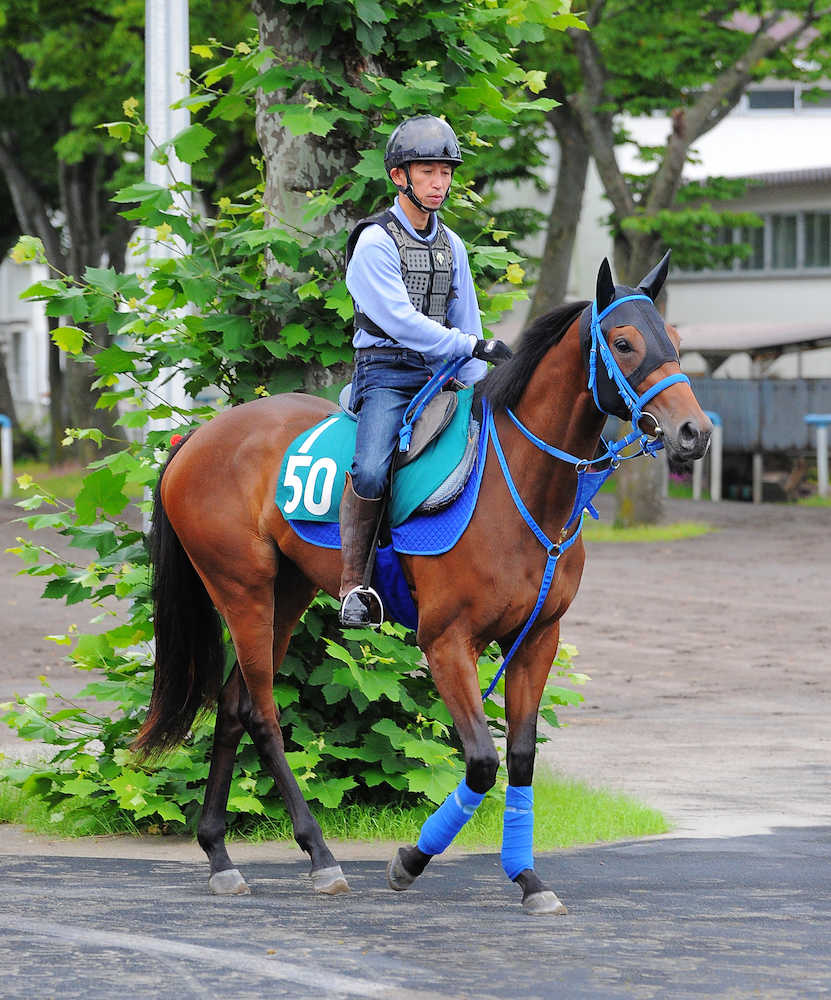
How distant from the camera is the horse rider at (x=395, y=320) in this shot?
6.51 metres

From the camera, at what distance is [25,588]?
19484 mm

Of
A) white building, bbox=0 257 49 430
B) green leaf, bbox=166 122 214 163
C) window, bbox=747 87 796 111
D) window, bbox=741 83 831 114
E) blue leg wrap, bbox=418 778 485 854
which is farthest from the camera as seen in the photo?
white building, bbox=0 257 49 430

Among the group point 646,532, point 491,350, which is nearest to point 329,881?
point 491,350

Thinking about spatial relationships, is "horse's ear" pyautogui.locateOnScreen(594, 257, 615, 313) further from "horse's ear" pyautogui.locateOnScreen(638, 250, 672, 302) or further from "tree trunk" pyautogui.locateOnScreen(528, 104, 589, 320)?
"tree trunk" pyautogui.locateOnScreen(528, 104, 589, 320)

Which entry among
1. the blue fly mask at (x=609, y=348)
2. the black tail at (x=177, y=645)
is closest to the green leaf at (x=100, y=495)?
the black tail at (x=177, y=645)

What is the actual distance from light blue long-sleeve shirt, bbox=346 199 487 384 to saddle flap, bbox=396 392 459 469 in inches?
7.7

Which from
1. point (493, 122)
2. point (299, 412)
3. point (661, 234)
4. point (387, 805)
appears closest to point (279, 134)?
point (493, 122)

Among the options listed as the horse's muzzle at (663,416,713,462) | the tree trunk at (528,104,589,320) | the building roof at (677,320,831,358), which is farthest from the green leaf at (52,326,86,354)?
the building roof at (677,320,831,358)

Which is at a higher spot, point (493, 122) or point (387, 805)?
point (493, 122)

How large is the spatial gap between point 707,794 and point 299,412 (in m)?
3.50

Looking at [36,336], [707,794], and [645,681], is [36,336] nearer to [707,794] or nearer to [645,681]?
[645,681]

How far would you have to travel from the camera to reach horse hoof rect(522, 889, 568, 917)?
6.29 meters

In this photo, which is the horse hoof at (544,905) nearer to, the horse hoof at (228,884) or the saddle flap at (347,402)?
the horse hoof at (228,884)

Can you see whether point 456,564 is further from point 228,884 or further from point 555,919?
point 228,884
